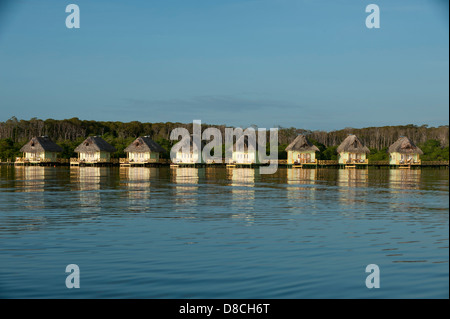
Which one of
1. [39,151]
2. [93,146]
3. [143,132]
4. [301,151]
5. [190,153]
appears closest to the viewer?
[301,151]

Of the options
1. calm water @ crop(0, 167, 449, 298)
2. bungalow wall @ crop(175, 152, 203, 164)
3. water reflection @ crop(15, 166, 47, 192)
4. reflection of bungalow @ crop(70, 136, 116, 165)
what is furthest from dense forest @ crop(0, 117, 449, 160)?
calm water @ crop(0, 167, 449, 298)

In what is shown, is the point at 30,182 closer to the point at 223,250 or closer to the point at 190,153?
the point at 223,250

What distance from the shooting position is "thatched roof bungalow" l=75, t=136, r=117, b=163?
8298 cm

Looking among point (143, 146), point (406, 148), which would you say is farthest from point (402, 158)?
point (143, 146)

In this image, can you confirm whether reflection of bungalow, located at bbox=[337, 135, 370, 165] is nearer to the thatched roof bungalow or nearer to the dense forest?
the dense forest

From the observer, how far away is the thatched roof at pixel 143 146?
8282 centimetres

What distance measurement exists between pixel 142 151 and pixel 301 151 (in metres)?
25.0

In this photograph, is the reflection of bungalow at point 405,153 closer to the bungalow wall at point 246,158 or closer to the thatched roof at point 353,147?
the thatched roof at point 353,147

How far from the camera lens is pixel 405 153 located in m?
A: 77.9

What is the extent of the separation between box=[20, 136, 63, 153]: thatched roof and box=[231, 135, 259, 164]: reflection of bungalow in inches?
1227

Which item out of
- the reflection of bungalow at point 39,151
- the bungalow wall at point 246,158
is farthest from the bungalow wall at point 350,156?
the reflection of bungalow at point 39,151
